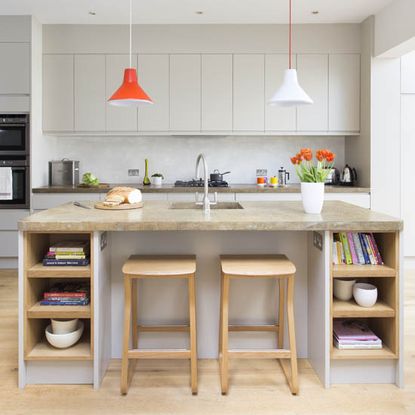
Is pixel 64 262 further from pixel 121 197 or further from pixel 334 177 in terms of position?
pixel 334 177

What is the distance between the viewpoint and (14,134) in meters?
4.97

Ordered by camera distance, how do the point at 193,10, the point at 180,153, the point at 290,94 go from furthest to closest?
the point at 180,153, the point at 193,10, the point at 290,94

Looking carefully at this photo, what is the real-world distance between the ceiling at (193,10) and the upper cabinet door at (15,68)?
0.35 metres

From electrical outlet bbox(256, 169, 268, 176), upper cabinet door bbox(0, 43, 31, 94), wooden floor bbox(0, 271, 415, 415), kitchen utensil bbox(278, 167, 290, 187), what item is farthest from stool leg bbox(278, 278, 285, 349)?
upper cabinet door bbox(0, 43, 31, 94)

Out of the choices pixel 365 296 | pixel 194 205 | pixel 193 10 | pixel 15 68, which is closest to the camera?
pixel 365 296

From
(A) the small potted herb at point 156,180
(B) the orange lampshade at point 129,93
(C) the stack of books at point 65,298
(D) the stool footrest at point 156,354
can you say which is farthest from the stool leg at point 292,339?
(A) the small potted herb at point 156,180

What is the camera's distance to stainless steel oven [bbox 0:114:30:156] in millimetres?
4957

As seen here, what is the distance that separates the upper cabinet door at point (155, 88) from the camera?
5.26 meters

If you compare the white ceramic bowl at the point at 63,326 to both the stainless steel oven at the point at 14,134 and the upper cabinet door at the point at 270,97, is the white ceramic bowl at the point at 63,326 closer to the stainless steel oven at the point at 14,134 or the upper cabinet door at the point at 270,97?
the stainless steel oven at the point at 14,134

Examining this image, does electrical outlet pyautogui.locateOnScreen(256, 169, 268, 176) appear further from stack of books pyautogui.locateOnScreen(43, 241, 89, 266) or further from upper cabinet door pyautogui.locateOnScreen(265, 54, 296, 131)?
stack of books pyautogui.locateOnScreen(43, 241, 89, 266)

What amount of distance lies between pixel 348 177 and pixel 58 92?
3.28 metres

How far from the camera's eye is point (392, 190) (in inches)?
199

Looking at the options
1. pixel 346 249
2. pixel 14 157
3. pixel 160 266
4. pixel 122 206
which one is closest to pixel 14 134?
pixel 14 157

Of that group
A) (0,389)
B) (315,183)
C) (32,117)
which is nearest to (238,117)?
(32,117)
